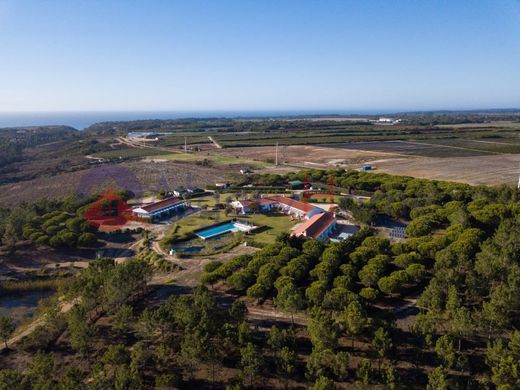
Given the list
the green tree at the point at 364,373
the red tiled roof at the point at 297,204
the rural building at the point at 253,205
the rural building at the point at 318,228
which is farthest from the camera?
the rural building at the point at 253,205

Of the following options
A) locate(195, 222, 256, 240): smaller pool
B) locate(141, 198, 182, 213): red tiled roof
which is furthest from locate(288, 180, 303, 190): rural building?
locate(195, 222, 256, 240): smaller pool

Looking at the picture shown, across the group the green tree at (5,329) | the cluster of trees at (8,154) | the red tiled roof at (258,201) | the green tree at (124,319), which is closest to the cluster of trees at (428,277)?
the green tree at (124,319)

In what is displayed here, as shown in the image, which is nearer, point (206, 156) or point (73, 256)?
point (73, 256)

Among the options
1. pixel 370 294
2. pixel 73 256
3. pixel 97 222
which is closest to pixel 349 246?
pixel 370 294

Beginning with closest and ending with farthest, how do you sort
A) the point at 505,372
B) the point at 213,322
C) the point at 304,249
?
the point at 505,372, the point at 213,322, the point at 304,249

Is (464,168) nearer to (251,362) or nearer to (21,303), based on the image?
(251,362)

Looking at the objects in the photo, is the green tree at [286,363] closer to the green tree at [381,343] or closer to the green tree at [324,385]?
the green tree at [324,385]

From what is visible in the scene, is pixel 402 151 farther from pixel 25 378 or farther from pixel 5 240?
pixel 25 378
